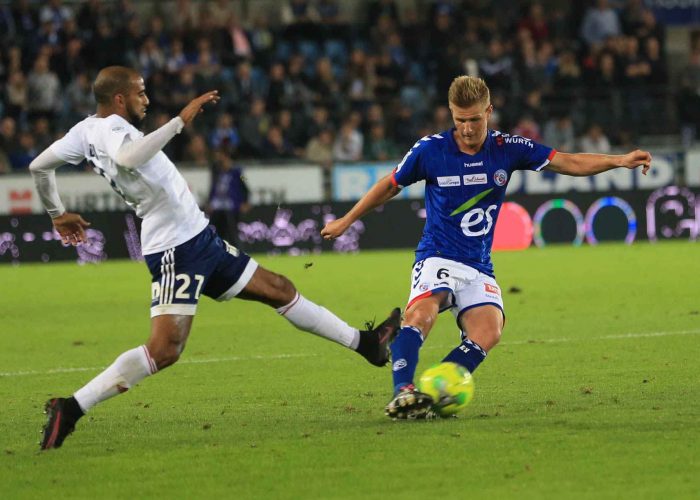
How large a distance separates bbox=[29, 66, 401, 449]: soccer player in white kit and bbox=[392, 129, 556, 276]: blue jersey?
0.98 m

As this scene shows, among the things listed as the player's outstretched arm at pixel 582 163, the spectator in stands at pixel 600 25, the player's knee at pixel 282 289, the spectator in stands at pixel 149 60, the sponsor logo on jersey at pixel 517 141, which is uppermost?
the spectator in stands at pixel 600 25

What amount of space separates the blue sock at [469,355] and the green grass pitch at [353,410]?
268 mm

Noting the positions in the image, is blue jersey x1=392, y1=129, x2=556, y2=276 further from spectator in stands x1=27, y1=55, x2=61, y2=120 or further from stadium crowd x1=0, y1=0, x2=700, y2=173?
spectator in stands x1=27, y1=55, x2=61, y2=120

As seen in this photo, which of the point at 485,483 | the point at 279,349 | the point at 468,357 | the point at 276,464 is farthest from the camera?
the point at 279,349

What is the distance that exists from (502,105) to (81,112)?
289 inches

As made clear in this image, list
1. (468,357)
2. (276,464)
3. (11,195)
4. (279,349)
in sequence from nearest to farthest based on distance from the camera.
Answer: (276,464) < (468,357) < (279,349) < (11,195)

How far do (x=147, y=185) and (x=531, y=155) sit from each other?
2099mm

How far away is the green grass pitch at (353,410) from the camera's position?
17.9ft

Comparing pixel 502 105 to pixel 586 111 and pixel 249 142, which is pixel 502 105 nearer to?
pixel 586 111

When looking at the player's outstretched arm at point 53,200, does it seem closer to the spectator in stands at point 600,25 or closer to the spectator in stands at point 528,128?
the spectator in stands at point 528,128

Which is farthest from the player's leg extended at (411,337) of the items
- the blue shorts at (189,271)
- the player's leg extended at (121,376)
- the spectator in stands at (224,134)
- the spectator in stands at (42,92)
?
the spectator in stands at (42,92)

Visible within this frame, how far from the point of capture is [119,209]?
2148 centimetres

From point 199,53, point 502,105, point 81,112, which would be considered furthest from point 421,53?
point 81,112

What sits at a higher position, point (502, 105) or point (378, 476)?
point (502, 105)
